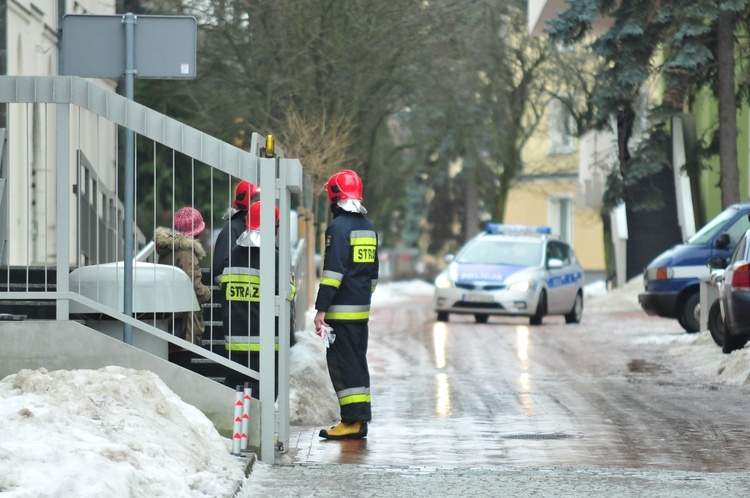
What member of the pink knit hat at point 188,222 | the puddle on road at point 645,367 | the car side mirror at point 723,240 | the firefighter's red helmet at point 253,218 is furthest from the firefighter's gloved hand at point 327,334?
the car side mirror at point 723,240

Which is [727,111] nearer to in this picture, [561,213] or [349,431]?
[349,431]

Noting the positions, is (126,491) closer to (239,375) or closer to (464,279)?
(239,375)

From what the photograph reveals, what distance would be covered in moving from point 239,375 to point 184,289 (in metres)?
0.87

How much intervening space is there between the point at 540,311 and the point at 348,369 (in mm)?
17282

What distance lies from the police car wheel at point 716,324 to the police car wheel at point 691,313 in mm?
3290

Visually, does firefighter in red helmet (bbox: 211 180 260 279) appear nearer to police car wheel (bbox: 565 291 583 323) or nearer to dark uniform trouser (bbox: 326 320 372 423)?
dark uniform trouser (bbox: 326 320 372 423)

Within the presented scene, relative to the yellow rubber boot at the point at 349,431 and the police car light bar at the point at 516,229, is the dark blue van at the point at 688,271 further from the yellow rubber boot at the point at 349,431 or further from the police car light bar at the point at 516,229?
the yellow rubber boot at the point at 349,431

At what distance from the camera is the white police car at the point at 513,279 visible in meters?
27.5

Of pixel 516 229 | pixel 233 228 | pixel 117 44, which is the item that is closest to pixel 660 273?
pixel 516 229

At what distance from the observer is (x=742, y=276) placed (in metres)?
16.4

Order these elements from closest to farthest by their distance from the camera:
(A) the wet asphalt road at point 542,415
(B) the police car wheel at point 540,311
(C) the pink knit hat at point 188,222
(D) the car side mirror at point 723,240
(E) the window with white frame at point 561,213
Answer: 1. (A) the wet asphalt road at point 542,415
2. (C) the pink knit hat at point 188,222
3. (D) the car side mirror at point 723,240
4. (B) the police car wheel at point 540,311
5. (E) the window with white frame at point 561,213

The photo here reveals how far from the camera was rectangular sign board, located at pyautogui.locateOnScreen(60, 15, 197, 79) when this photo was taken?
1036 centimetres

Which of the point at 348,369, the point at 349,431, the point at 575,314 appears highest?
the point at 348,369

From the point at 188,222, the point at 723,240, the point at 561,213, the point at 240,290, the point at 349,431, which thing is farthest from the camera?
the point at 561,213
